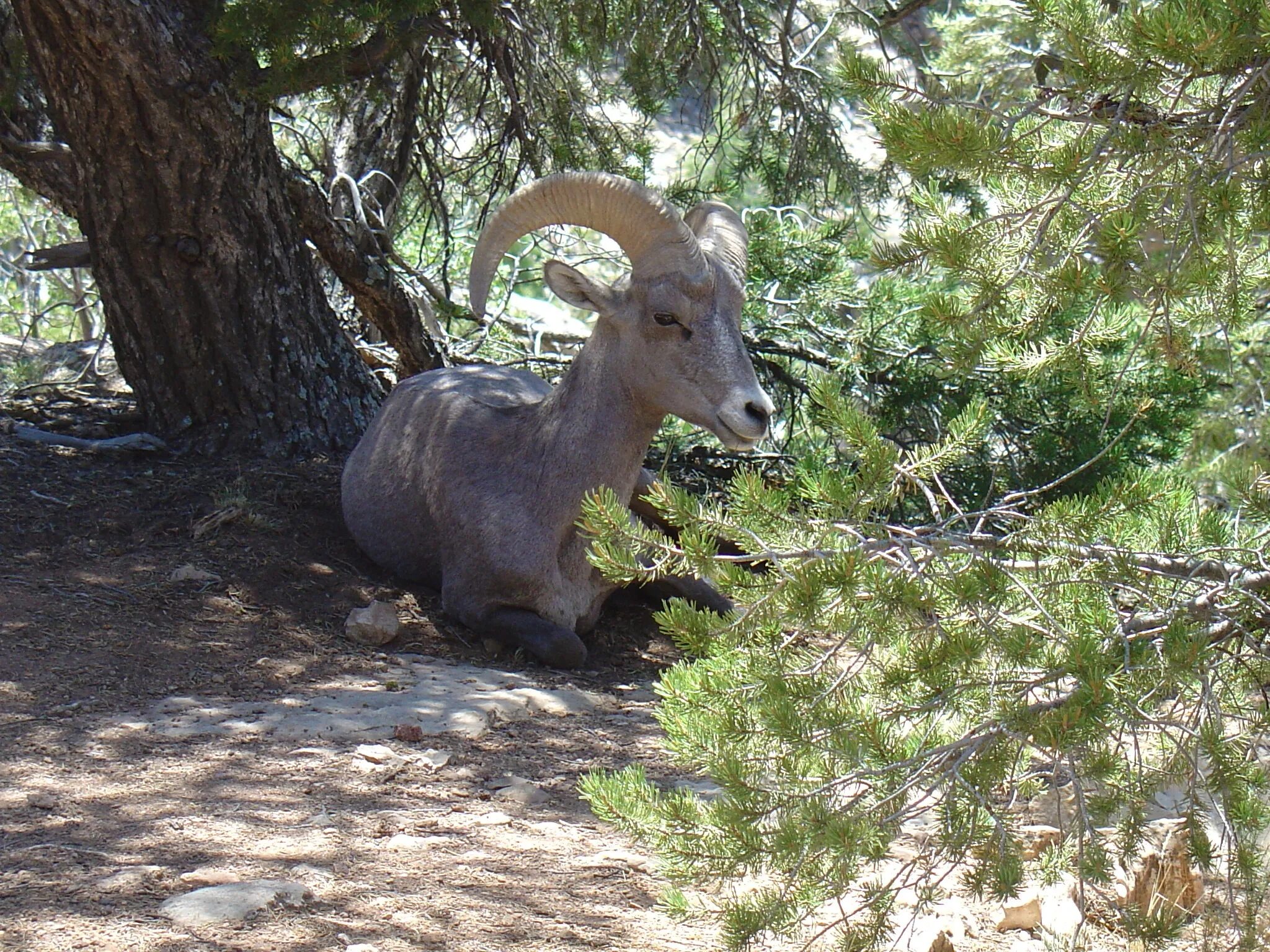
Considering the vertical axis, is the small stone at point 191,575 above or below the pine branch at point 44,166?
below

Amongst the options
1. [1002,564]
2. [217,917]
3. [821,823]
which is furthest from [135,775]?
[1002,564]

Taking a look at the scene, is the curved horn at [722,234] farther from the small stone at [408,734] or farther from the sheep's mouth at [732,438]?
the small stone at [408,734]

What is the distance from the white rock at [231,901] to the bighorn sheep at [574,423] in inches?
98.8

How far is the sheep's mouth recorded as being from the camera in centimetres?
519

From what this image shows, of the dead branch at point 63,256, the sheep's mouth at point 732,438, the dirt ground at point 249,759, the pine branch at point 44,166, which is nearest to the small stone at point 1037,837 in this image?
the dirt ground at point 249,759

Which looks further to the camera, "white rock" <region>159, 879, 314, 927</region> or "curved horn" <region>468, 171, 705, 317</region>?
"curved horn" <region>468, 171, 705, 317</region>

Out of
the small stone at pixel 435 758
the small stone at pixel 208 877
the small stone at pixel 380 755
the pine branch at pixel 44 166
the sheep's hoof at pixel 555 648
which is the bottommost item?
the small stone at pixel 208 877

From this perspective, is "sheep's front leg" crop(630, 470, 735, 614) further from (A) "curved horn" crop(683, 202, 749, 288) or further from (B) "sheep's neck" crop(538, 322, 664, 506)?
(A) "curved horn" crop(683, 202, 749, 288)

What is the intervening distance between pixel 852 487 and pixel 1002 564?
32cm

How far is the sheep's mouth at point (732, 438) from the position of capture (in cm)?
519

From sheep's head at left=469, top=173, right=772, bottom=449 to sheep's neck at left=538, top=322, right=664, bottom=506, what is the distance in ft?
0.14

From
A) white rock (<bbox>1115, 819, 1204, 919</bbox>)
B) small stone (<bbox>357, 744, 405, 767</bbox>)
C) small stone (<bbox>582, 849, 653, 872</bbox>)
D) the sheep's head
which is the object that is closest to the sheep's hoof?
the sheep's head

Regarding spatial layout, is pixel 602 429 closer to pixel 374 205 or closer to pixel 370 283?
pixel 370 283

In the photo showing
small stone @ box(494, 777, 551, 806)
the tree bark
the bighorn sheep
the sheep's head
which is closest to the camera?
small stone @ box(494, 777, 551, 806)
